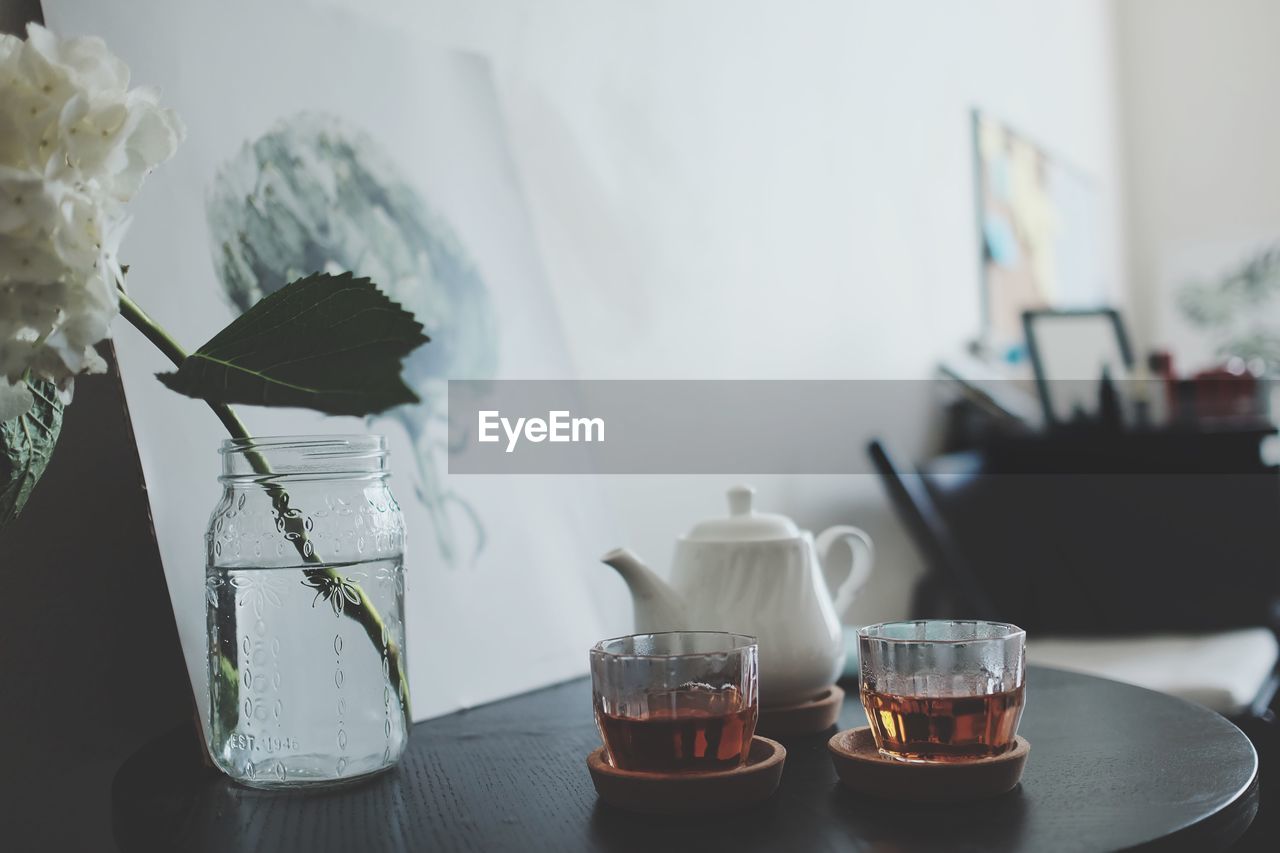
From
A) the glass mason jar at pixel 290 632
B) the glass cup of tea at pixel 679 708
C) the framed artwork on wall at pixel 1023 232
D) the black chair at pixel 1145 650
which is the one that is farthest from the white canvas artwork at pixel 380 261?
the framed artwork on wall at pixel 1023 232

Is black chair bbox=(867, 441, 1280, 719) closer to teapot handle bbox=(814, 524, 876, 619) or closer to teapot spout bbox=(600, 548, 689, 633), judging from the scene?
teapot handle bbox=(814, 524, 876, 619)

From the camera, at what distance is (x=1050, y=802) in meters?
0.66

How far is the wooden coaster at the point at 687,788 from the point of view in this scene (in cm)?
65

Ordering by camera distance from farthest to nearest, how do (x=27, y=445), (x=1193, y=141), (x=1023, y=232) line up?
(x=1193, y=141), (x=1023, y=232), (x=27, y=445)

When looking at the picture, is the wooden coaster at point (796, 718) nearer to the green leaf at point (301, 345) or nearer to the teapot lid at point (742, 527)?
the teapot lid at point (742, 527)

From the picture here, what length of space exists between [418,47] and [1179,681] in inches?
54.0

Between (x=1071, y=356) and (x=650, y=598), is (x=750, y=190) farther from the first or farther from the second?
(x=1071, y=356)

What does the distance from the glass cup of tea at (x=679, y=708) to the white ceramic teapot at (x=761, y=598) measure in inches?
7.7

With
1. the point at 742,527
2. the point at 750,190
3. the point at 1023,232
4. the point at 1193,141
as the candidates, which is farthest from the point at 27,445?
the point at 1193,141

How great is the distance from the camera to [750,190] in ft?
5.93

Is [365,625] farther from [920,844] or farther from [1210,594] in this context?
[1210,594]

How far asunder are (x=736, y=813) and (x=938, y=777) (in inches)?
4.8

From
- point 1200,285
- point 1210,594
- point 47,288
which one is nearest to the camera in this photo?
point 47,288

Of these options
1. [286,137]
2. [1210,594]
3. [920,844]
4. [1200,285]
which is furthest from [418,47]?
[1200,285]
